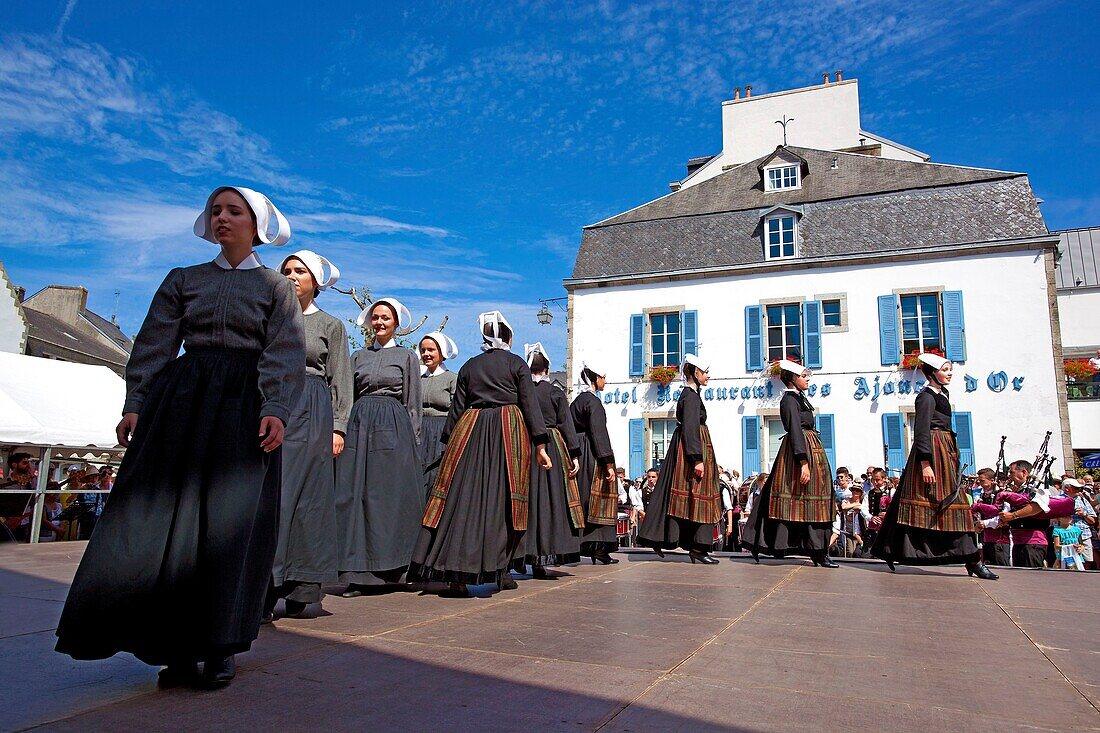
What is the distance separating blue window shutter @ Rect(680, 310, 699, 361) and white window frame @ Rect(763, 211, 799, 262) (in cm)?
267

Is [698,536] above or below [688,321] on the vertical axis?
below

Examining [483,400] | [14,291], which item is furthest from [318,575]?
[14,291]

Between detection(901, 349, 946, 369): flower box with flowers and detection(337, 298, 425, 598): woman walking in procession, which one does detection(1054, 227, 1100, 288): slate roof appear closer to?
detection(901, 349, 946, 369): flower box with flowers

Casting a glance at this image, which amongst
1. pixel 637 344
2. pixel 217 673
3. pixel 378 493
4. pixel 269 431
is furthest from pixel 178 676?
pixel 637 344

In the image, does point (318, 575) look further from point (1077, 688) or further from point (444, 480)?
point (1077, 688)

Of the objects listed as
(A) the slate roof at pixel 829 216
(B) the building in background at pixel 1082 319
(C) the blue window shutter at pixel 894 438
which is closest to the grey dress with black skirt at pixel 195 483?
(C) the blue window shutter at pixel 894 438

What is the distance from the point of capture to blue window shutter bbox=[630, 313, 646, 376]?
22.8m

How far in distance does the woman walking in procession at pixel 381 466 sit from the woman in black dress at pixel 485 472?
17cm

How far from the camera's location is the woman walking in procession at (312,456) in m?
4.20

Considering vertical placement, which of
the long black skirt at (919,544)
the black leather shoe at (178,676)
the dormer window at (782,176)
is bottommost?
the black leather shoe at (178,676)

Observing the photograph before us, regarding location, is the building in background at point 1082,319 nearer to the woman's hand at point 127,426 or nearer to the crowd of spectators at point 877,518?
the crowd of spectators at point 877,518

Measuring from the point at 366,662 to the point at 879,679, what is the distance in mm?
2018

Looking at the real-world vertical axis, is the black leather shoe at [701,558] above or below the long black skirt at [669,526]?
below

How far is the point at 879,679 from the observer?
3039 millimetres
